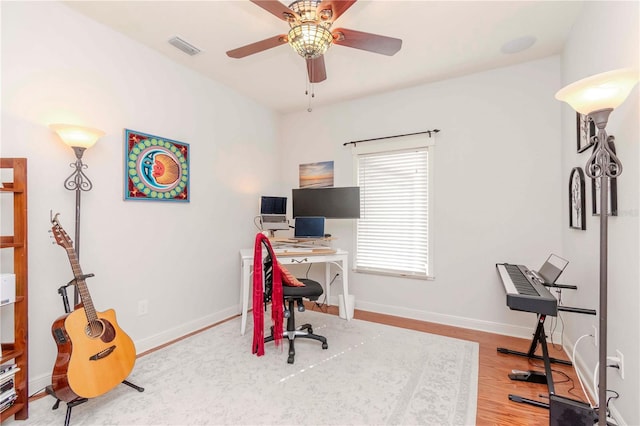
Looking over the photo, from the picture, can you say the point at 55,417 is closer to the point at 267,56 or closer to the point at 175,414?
the point at 175,414

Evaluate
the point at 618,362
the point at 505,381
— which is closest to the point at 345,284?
the point at 505,381

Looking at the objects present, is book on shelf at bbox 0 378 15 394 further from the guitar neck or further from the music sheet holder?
the music sheet holder

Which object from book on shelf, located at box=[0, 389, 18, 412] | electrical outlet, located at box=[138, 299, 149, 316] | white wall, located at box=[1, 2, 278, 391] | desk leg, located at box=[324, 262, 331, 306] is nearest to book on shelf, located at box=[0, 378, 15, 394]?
book on shelf, located at box=[0, 389, 18, 412]

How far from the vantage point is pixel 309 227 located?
3.41 meters

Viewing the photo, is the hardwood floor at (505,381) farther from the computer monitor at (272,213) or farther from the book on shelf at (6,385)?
the book on shelf at (6,385)

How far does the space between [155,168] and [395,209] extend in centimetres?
253

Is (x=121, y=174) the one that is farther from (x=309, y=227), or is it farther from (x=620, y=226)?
(x=620, y=226)

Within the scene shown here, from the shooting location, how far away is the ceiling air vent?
7.94 feet

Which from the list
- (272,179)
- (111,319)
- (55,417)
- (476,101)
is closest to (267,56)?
(272,179)

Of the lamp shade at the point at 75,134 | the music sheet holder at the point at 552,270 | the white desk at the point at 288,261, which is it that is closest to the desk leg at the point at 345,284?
the white desk at the point at 288,261

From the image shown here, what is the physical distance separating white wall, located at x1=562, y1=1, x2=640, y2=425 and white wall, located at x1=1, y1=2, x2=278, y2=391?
3.18 m

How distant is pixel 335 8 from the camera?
152cm

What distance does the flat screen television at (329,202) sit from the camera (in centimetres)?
338

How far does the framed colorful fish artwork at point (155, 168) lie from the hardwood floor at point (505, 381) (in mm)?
2662
